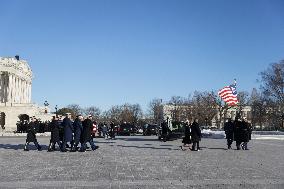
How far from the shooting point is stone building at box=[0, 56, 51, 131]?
105 meters

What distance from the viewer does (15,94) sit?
117 meters

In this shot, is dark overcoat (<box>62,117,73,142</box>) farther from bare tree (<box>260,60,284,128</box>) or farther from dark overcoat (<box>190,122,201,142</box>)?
bare tree (<box>260,60,284,128</box>)

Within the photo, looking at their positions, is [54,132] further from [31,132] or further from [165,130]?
[165,130]

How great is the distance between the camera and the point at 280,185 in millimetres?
10781

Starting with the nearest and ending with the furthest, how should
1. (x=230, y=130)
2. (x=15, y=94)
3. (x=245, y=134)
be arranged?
(x=245, y=134) < (x=230, y=130) < (x=15, y=94)

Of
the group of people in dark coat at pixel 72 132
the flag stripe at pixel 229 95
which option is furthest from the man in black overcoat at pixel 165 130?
A: the group of people in dark coat at pixel 72 132

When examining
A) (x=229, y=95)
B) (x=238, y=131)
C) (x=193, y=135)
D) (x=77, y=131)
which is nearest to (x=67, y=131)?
(x=77, y=131)

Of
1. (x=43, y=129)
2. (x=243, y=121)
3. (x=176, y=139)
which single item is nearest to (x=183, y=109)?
(x=43, y=129)

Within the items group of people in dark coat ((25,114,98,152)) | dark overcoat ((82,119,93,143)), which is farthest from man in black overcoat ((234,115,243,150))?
dark overcoat ((82,119,93,143))

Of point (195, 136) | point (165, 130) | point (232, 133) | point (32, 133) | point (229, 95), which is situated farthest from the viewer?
point (229, 95)

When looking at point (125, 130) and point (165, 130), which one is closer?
point (165, 130)

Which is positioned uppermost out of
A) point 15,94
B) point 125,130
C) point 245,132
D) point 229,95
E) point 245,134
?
point 15,94

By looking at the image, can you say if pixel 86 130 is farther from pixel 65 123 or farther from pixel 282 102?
pixel 282 102

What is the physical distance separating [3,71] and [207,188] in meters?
111
